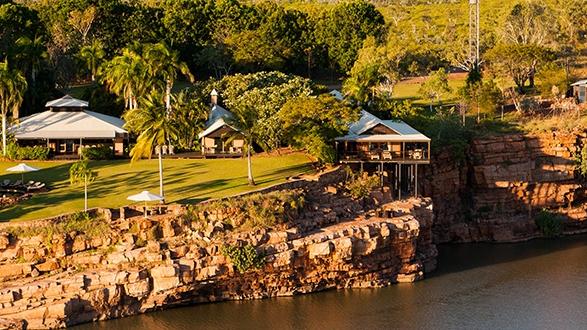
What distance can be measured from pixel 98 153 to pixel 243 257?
2161cm

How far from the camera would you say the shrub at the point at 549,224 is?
71500 millimetres

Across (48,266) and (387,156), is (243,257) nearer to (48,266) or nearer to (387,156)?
(48,266)

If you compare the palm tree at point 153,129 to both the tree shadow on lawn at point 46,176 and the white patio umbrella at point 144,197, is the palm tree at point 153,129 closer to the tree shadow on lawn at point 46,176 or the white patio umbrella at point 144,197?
the white patio umbrella at point 144,197

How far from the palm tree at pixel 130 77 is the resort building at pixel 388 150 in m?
17.9

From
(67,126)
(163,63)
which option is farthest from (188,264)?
(163,63)

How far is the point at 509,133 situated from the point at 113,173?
34.3 meters

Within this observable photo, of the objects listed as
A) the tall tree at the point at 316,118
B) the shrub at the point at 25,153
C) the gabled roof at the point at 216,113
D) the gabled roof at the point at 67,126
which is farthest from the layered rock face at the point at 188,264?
the gabled roof at the point at 67,126

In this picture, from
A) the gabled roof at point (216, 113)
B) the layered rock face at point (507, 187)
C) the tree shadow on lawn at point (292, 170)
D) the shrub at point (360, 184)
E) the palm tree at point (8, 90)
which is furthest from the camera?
the gabled roof at point (216, 113)

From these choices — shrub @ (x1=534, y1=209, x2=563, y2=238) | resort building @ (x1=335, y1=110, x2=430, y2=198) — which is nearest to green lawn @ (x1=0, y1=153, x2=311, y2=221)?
resort building @ (x1=335, y1=110, x2=430, y2=198)

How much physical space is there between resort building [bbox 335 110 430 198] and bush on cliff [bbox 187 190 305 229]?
10719 mm

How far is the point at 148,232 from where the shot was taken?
52500 millimetres

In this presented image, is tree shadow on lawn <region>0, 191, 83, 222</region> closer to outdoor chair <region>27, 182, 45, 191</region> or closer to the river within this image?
outdoor chair <region>27, 182, 45, 191</region>

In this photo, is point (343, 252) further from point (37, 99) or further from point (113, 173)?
point (37, 99)

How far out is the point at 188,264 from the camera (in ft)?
167
